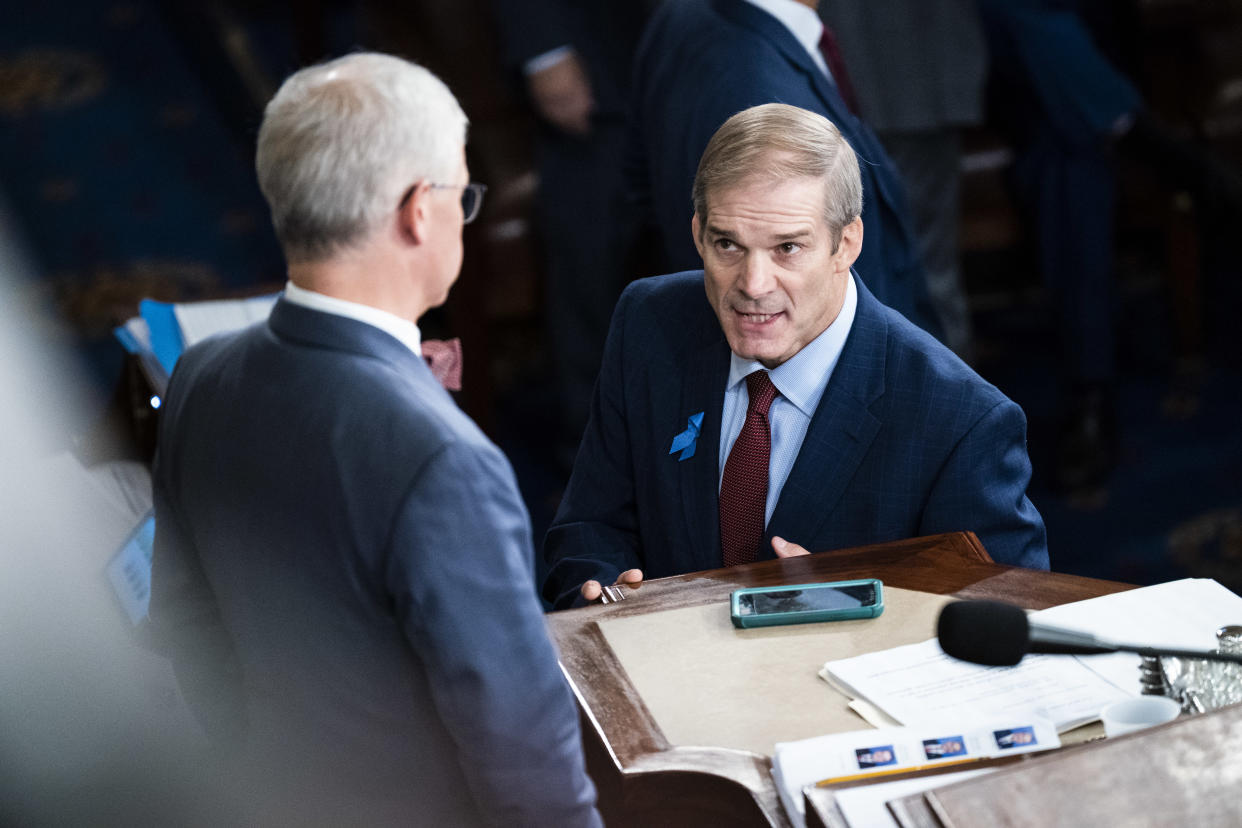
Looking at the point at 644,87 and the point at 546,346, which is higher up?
the point at 644,87

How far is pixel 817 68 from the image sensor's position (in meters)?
2.50

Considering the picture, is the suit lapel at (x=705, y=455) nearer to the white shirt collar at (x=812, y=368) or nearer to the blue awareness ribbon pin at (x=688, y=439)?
the blue awareness ribbon pin at (x=688, y=439)

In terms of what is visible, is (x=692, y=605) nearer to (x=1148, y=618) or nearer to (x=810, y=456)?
(x=810, y=456)

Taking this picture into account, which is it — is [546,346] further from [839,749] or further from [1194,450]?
[839,749]

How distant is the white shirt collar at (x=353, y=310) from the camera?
1349 mm

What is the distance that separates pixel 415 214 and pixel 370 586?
14.1 inches

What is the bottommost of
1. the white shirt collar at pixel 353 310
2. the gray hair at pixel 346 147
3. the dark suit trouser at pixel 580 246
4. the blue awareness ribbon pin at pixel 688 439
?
the dark suit trouser at pixel 580 246

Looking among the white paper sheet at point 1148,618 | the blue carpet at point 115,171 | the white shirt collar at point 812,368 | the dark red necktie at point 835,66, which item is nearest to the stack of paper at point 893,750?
the white paper sheet at point 1148,618

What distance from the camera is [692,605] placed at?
1664 mm

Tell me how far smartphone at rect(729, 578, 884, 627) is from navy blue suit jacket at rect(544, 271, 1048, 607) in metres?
0.28

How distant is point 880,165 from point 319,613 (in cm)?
156

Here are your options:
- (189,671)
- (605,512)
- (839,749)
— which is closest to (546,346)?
(605,512)

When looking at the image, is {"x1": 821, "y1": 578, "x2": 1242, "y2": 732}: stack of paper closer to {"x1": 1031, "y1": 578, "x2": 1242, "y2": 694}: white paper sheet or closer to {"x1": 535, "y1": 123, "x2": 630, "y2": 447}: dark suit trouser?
{"x1": 1031, "y1": 578, "x2": 1242, "y2": 694}: white paper sheet

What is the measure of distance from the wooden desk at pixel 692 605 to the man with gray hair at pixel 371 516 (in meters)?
0.07
